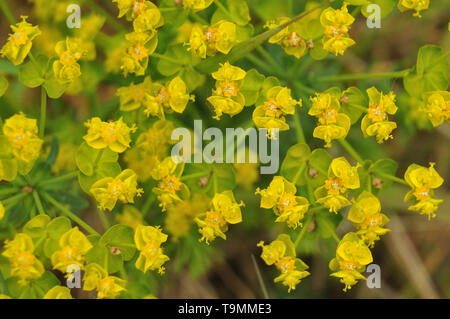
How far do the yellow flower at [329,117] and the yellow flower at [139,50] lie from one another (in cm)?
90

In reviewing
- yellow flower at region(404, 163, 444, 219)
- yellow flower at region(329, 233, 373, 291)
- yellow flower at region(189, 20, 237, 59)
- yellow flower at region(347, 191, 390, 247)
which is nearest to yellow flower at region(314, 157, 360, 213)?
yellow flower at region(347, 191, 390, 247)

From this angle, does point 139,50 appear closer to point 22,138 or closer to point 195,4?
point 195,4

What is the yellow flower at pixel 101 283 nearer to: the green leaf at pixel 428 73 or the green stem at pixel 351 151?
the green stem at pixel 351 151

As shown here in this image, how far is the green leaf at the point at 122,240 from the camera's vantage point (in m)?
2.67

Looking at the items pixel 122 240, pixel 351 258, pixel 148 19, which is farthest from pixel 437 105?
pixel 122 240

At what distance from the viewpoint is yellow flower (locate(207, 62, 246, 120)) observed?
2623 millimetres

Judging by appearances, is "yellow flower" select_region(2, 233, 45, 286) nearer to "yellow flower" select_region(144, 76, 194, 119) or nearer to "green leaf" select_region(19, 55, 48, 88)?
"green leaf" select_region(19, 55, 48, 88)

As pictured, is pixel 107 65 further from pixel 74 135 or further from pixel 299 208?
pixel 299 208

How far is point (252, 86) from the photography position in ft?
8.98

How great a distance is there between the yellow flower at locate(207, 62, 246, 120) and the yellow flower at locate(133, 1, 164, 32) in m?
0.42

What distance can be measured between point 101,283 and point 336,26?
1.79 m

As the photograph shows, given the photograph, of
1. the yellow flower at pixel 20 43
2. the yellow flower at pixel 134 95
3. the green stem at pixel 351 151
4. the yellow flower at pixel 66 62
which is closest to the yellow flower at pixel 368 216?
the green stem at pixel 351 151

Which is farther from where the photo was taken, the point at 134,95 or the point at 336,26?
the point at 134,95
